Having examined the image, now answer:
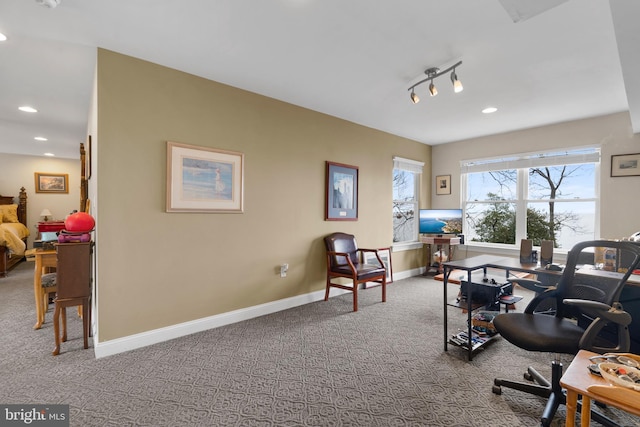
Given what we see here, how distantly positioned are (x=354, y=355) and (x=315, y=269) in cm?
161

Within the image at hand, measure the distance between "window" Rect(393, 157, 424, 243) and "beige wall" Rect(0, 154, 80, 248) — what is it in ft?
26.0

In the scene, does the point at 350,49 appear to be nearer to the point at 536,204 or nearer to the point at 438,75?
the point at 438,75

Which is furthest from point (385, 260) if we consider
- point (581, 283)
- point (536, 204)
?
point (581, 283)

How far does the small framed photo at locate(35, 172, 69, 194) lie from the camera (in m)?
7.13

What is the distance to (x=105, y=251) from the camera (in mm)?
2459

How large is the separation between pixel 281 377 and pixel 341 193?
2.68 m

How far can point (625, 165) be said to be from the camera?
153 inches

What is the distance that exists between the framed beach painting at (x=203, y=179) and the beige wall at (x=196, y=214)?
76 millimetres

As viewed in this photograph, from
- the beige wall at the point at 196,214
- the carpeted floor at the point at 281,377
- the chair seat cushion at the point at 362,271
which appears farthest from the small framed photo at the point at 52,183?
the chair seat cushion at the point at 362,271

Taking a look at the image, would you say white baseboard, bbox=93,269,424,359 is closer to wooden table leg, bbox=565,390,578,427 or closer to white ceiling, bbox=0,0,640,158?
white ceiling, bbox=0,0,640,158

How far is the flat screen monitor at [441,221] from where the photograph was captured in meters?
5.31

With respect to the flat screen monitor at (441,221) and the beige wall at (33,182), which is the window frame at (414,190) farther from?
the beige wall at (33,182)

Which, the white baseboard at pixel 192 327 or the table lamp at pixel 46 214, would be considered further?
the table lamp at pixel 46 214

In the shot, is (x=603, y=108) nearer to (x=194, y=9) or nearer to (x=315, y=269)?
(x=315, y=269)
